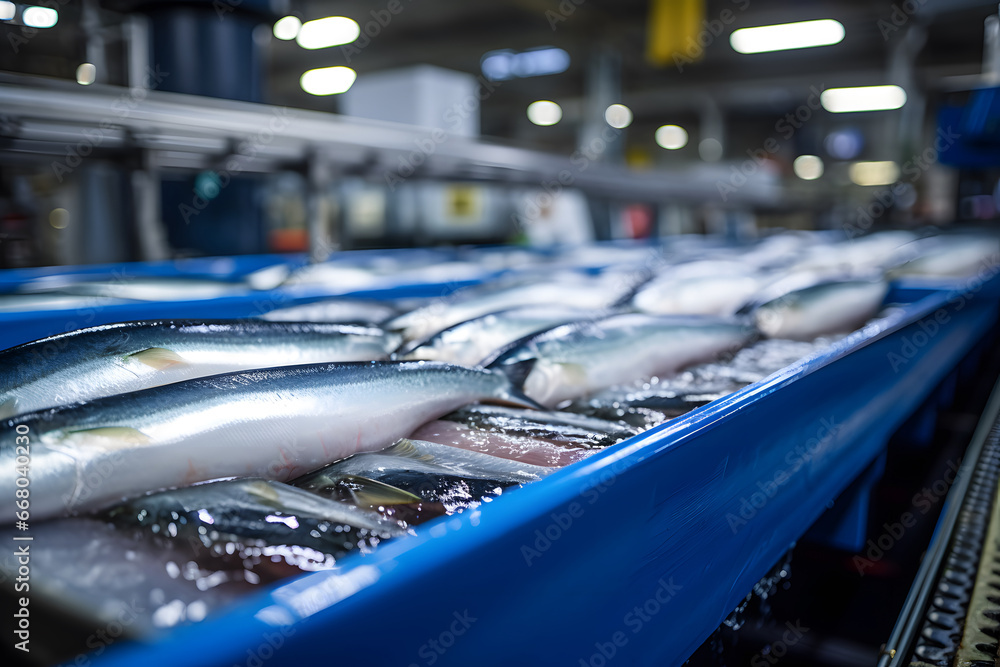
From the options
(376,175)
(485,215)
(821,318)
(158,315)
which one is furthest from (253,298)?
(485,215)

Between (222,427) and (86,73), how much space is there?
5.05 metres

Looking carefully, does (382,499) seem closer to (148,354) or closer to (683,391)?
(148,354)

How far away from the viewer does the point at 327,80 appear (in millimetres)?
13352

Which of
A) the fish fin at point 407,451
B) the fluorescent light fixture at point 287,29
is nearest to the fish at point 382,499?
the fish fin at point 407,451

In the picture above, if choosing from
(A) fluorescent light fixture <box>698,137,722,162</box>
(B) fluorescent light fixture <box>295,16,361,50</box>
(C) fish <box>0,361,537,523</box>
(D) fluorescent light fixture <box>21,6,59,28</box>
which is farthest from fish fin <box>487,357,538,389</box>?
(A) fluorescent light fixture <box>698,137,722,162</box>

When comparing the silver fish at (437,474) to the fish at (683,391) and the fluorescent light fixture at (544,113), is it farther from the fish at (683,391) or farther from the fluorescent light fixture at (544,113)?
the fluorescent light fixture at (544,113)

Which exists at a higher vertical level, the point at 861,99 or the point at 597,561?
the point at 861,99

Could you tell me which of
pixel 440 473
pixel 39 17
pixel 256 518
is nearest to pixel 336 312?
pixel 440 473

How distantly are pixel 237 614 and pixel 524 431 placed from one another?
2.08ft

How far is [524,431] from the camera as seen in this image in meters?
0.96

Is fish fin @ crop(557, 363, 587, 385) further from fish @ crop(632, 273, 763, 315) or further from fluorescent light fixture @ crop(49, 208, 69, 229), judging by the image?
fluorescent light fixture @ crop(49, 208, 69, 229)

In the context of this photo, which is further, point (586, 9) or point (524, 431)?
point (586, 9)

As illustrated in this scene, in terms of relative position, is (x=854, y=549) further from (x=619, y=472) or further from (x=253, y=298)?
(x=253, y=298)

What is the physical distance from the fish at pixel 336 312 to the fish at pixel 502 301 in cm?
10
